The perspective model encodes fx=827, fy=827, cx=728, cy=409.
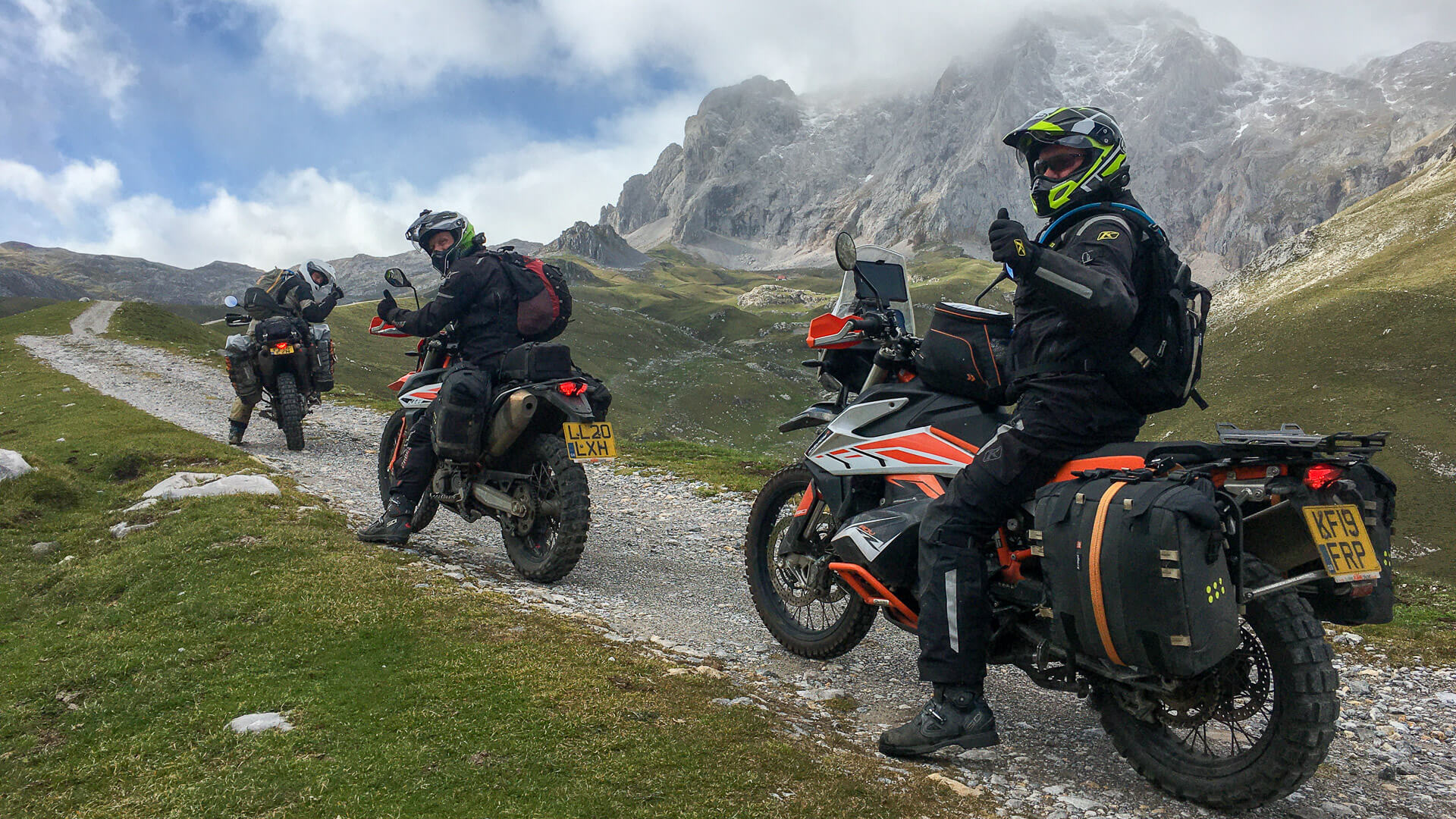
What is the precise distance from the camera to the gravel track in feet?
13.4

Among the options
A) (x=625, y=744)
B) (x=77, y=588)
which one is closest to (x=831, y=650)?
(x=625, y=744)

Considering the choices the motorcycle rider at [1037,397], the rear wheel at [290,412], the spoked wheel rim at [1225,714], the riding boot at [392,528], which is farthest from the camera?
the rear wheel at [290,412]

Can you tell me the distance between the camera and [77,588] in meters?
5.97

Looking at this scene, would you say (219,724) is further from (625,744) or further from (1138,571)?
(1138,571)

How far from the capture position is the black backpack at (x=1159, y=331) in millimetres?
4211

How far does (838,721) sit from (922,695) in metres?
0.91

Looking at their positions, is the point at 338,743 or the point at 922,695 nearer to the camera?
the point at 338,743

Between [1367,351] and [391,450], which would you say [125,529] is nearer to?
[391,450]

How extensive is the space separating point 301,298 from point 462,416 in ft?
32.6

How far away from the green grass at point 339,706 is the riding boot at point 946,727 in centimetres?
48

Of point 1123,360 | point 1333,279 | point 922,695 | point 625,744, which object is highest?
point 1333,279

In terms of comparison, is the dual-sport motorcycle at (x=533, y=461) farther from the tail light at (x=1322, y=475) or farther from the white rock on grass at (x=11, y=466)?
the tail light at (x=1322, y=475)

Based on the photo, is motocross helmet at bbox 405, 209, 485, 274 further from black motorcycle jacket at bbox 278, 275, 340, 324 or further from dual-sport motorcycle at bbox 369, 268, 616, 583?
black motorcycle jacket at bbox 278, 275, 340, 324

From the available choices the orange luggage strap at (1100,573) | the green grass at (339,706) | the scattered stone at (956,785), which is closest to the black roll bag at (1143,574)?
the orange luggage strap at (1100,573)
